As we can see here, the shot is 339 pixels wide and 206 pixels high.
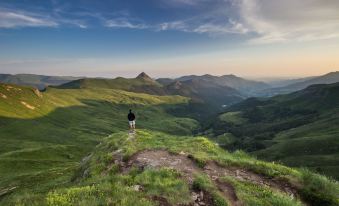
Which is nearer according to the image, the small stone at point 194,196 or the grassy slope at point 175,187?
the grassy slope at point 175,187

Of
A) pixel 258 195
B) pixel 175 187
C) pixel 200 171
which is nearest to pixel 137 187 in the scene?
pixel 175 187

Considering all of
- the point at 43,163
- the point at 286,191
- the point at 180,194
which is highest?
the point at 180,194

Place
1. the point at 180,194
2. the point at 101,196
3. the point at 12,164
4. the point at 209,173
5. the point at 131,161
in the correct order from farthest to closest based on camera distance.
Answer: the point at 12,164, the point at 131,161, the point at 209,173, the point at 180,194, the point at 101,196

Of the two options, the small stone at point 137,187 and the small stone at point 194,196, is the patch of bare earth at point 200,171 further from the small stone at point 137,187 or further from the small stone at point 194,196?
the small stone at point 137,187

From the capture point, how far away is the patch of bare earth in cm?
1961

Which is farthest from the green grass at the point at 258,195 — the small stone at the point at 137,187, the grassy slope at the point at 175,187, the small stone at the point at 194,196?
the small stone at the point at 137,187

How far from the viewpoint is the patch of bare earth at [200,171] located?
772 inches

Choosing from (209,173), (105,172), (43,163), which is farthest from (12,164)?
(209,173)

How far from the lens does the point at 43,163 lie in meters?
114

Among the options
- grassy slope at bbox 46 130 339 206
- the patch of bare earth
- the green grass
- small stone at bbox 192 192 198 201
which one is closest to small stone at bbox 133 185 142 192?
grassy slope at bbox 46 130 339 206

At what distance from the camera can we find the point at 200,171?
2459 cm

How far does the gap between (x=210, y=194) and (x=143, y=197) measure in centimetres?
461

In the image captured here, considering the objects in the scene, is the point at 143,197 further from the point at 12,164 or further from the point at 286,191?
the point at 12,164

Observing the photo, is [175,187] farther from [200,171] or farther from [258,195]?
[200,171]
